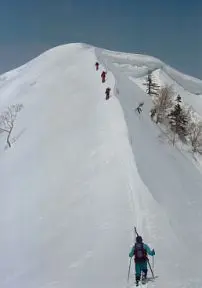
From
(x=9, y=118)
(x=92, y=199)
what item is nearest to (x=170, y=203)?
(x=92, y=199)

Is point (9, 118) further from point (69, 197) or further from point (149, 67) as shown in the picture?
point (149, 67)

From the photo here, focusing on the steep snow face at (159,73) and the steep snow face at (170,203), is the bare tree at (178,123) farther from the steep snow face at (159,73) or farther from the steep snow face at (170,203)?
the steep snow face at (159,73)

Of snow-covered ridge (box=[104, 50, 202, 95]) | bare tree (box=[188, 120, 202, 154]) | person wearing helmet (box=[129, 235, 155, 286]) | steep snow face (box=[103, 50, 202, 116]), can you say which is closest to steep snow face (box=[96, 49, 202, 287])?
person wearing helmet (box=[129, 235, 155, 286])

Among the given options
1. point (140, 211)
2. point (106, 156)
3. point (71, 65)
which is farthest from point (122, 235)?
point (71, 65)

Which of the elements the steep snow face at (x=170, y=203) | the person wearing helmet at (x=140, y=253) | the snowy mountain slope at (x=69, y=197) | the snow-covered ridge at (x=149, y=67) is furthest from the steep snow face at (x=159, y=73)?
the person wearing helmet at (x=140, y=253)

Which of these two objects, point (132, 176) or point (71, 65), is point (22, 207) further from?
point (71, 65)

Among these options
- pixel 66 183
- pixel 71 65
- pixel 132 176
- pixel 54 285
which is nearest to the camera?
pixel 54 285
